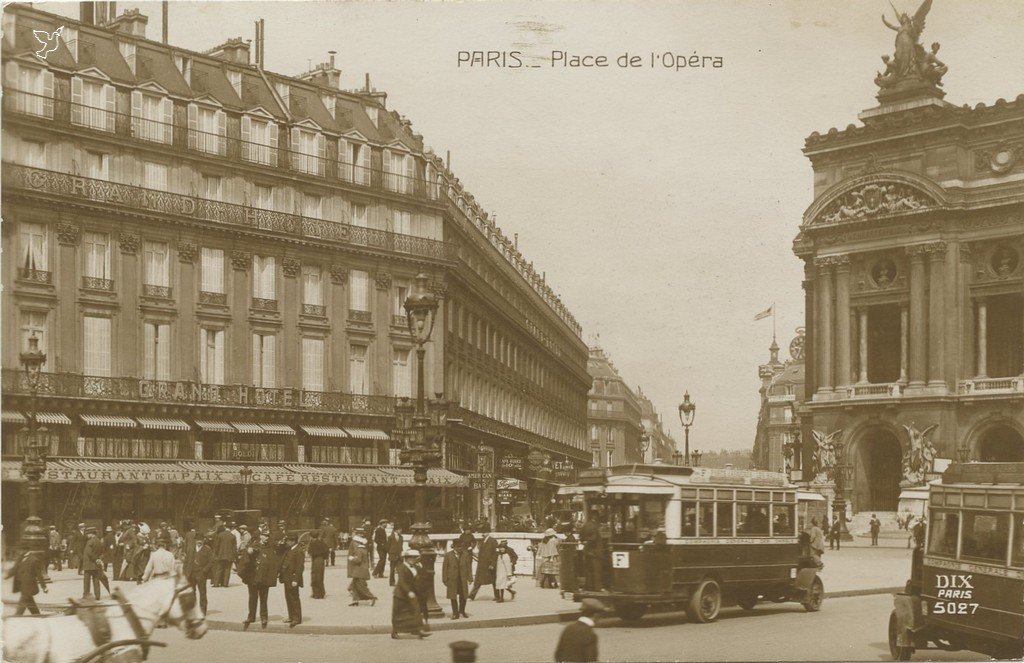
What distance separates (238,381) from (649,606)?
23.9m

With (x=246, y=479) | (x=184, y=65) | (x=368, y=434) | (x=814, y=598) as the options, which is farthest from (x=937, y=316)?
(x=814, y=598)

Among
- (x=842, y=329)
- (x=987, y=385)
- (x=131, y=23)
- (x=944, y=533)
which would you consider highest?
(x=131, y=23)

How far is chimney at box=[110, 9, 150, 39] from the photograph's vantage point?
42.1m

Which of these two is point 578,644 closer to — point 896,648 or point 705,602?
point 896,648

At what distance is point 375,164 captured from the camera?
5100cm

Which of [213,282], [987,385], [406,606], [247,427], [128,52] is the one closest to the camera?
[406,606]

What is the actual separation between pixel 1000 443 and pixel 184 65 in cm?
3782

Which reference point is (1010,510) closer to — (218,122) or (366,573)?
(366,573)

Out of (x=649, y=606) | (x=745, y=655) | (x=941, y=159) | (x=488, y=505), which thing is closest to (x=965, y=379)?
(x=941, y=159)

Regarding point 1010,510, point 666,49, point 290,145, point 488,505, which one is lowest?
point 488,505

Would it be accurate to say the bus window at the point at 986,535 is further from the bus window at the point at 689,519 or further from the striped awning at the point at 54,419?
the striped awning at the point at 54,419

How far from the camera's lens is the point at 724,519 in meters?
24.0

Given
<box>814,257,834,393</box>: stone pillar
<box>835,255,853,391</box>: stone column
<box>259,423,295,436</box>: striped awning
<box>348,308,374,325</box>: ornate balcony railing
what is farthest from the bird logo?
<box>835,255,853,391</box>: stone column

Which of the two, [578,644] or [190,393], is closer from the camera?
[578,644]
